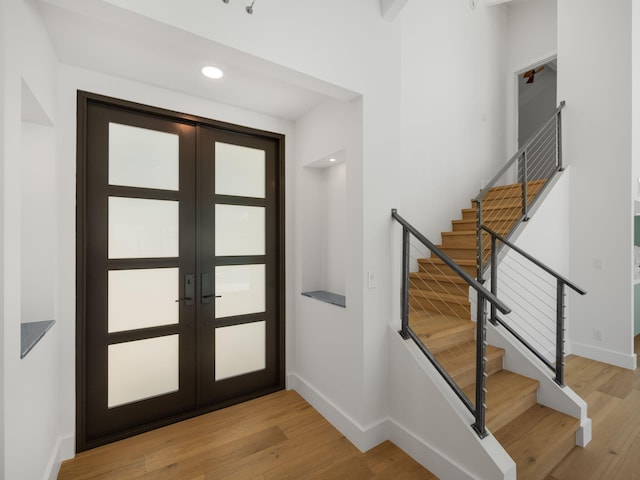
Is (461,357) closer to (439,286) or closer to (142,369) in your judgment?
(439,286)

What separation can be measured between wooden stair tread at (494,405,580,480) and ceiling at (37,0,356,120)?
2.61m

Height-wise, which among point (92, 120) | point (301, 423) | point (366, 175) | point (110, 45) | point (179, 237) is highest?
point (110, 45)

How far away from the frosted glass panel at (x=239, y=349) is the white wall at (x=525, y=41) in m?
5.03

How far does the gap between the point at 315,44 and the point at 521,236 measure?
2742 millimetres

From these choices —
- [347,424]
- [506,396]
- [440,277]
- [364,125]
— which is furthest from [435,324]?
[364,125]

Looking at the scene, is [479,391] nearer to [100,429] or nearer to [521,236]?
[521,236]

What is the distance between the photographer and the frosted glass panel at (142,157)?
231 centimetres

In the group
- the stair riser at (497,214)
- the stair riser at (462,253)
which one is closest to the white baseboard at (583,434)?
the stair riser at (462,253)

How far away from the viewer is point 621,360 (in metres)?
3.53

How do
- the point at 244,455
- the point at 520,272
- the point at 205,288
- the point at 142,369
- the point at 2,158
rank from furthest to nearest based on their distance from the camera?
the point at 520,272
the point at 205,288
the point at 142,369
the point at 244,455
the point at 2,158

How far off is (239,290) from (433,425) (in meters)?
1.86

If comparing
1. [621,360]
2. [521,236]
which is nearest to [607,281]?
[621,360]

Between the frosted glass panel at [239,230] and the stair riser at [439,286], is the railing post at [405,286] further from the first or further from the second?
the frosted glass panel at [239,230]

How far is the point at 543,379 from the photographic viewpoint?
2404 millimetres
